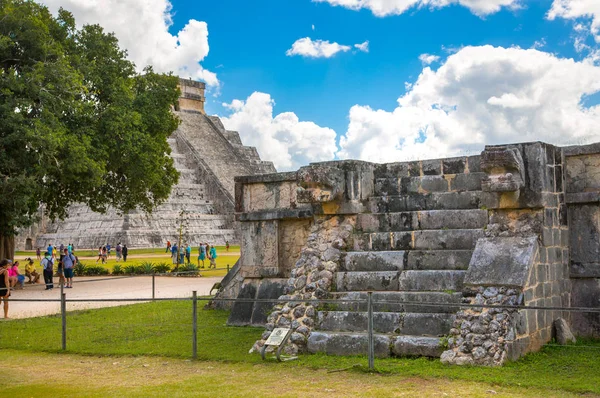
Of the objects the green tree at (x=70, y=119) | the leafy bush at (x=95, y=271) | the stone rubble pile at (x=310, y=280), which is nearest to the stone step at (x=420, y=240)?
the stone rubble pile at (x=310, y=280)

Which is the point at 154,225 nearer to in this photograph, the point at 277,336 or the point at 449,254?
the point at 277,336

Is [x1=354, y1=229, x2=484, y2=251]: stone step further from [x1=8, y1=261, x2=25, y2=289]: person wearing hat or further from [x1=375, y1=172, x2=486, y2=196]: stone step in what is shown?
[x1=8, y1=261, x2=25, y2=289]: person wearing hat

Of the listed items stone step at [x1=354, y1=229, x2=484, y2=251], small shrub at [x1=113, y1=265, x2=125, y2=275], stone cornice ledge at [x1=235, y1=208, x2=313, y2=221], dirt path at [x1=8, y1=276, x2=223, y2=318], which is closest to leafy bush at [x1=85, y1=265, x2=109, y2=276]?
small shrub at [x1=113, y1=265, x2=125, y2=275]

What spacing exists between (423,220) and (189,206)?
142 ft

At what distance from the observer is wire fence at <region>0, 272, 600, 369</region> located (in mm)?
8148

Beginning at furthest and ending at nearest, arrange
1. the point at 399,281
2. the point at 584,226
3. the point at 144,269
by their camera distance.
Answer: the point at 144,269, the point at 584,226, the point at 399,281

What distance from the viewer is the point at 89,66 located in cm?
2498

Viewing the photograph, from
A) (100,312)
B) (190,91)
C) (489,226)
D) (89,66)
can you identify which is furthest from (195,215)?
(489,226)

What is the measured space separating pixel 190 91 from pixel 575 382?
209 ft

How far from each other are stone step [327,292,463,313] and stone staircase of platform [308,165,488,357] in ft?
0.04

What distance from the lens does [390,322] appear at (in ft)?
27.4

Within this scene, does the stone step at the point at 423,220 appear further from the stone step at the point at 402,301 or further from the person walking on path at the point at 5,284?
the person walking on path at the point at 5,284

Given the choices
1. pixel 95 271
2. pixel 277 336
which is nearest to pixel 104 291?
pixel 95 271

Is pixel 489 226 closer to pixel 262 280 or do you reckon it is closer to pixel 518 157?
pixel 518 157
